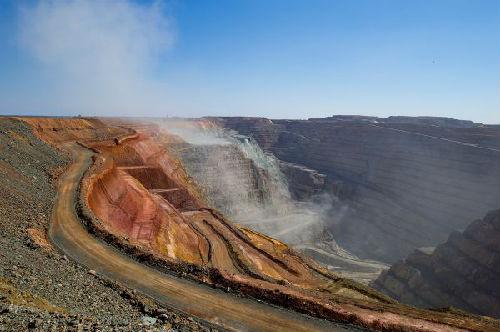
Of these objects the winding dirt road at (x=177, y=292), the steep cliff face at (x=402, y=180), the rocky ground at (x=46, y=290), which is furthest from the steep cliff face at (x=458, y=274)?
the rocky ground at (x=46, y=290)

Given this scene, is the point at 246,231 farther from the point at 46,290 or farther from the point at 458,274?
the point at 46,290

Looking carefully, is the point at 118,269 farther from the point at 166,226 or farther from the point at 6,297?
the point at 166,226

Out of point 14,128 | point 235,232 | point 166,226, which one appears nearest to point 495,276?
point 235,232

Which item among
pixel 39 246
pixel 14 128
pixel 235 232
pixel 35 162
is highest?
pixel 14 128

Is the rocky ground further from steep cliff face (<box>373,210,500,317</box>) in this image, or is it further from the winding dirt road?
steep cliff face (<box>373,210,500,317</box>)

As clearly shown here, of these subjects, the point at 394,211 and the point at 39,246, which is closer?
the point at 39,246

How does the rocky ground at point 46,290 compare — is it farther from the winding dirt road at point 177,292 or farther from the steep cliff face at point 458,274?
the steep cliff face at point 458,274
